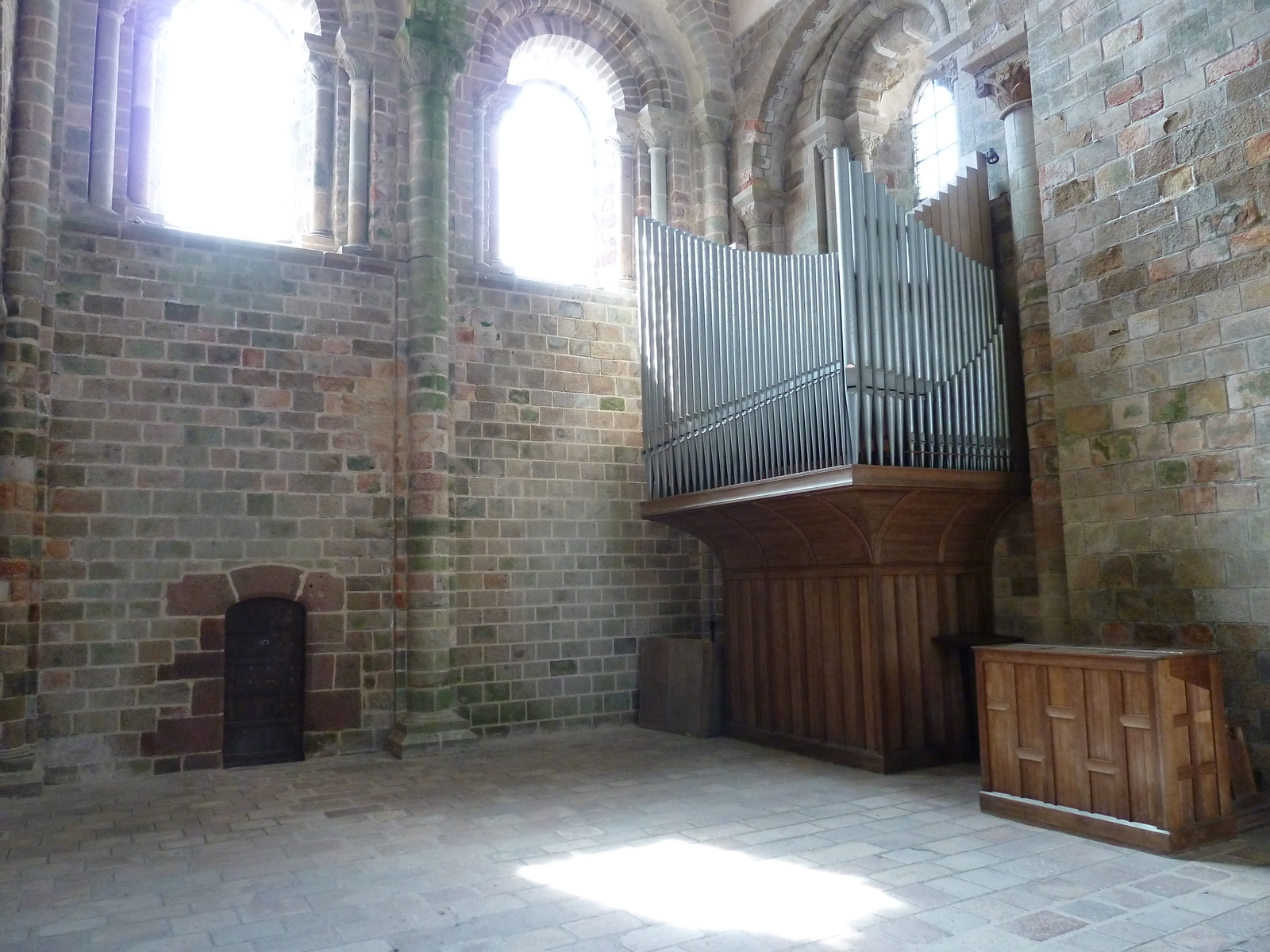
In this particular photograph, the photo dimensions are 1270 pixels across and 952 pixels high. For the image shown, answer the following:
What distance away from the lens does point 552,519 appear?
923 centimetres

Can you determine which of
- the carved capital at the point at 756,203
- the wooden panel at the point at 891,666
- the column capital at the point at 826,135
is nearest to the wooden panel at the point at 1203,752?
the wooden panel at the point at 891,666

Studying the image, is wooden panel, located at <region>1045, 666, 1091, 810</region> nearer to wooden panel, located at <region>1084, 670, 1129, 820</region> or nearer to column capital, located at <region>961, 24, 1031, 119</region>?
wooden panel, located at <region>1084, 670, 1129, 820</region>

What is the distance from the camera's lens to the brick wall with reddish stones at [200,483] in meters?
7.28

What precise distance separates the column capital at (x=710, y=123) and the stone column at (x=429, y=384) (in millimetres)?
2746

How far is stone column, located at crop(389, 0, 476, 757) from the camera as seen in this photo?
8.18m

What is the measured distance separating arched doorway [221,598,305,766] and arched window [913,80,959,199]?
704 centimetres

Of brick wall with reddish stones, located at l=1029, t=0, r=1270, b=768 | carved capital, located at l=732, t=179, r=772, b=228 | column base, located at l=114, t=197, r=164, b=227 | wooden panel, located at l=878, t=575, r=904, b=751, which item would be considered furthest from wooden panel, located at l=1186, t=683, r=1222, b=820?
column base, located at l=114, t=197, r=164, b=227

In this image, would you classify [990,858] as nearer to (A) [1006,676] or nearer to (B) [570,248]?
(A) [1006,676]

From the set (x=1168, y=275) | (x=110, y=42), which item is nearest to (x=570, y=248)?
(x=110, y=42)

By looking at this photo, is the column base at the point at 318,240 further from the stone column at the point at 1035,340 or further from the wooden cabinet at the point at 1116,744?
the wooden cabinet at the point at 1116,744

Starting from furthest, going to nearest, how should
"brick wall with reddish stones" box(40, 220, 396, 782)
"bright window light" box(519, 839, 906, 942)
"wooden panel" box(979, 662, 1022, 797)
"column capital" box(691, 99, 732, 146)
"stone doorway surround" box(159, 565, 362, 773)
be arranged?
1. "column capital" box(691, 99, 732, 146)
2. "stone doorway surround" box(159, 565, 362, 773)
3. "brick wall with reddish stones" box(40, 220, 396, 782)
4. "wooden panel" box(979, 662, 1022, 797)
5. "bright window light" box(519, 839, 906, 942)

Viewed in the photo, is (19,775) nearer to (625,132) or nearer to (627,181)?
(627,181)

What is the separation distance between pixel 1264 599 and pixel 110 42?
29.9 ft

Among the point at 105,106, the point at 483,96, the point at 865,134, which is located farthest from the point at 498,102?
the point at 865,134
